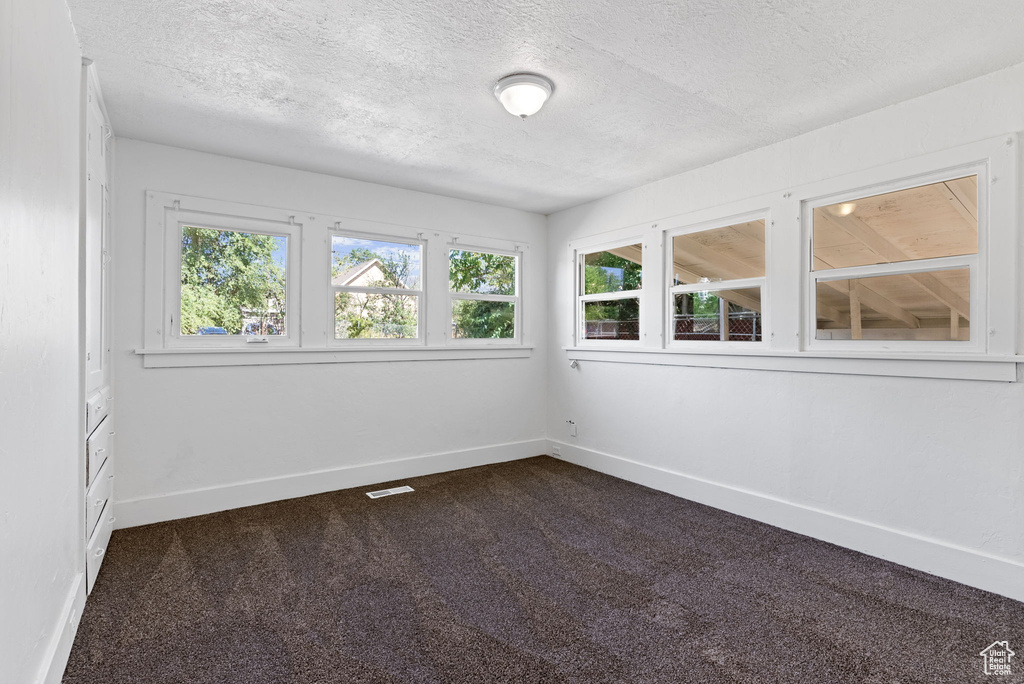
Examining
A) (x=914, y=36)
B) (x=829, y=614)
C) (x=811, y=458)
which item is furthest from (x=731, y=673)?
(x=914, y=36)

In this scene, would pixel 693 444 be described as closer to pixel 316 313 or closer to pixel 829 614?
pixel 829 614

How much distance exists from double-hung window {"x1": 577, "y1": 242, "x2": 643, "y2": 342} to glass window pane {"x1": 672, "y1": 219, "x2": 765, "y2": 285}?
41 centimetres

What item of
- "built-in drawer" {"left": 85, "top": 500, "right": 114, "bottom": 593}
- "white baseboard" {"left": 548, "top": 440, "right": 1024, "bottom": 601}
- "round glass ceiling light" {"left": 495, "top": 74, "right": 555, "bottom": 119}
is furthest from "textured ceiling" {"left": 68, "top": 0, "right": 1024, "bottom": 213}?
"white baseboard" {"left": 548, "top": 440, "right": 1024, "bottom": 601}

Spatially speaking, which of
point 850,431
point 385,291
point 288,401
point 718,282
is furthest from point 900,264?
point 288,401

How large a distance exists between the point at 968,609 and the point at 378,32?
379 cm

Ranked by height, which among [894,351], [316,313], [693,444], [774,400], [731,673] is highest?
[316,313]

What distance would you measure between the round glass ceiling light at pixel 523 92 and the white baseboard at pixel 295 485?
3.12m

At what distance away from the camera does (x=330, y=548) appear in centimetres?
316

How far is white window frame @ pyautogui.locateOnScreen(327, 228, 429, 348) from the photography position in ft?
14.3

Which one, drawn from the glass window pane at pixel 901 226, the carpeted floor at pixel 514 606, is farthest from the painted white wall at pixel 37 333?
the glass window pane at pixel 901 226

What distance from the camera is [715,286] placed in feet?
13.2

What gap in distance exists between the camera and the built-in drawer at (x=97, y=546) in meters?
2.48

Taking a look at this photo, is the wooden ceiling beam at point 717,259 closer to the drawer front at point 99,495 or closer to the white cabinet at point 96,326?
the white cabinet at point 96,326
